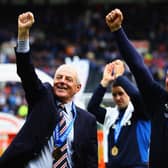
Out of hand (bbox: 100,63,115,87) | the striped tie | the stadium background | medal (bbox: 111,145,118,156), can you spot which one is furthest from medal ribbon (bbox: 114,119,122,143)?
the stadium background

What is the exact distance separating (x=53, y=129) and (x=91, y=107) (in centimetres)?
205

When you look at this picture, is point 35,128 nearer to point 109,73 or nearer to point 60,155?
point 60,155

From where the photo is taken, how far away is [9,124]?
34.2ft

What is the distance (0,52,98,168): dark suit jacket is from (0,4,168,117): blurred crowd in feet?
67.2

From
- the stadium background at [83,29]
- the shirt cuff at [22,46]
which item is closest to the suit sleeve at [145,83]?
the shirt cuff at [22,46]

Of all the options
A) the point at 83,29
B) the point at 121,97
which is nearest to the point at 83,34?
the point at 83,29

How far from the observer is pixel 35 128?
4996 millimetres

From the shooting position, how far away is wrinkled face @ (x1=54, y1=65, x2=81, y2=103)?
5.24m

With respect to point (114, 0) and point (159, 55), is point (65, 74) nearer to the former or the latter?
point (159, 55)

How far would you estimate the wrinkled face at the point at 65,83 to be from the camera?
5238 mm

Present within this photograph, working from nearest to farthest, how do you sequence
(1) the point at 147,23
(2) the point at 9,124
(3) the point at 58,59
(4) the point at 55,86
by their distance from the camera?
1. (4) the point at 55,86
2. (2) the point at 9,124
3. (3) the point at 58,59
4. (1) the point at 147,23

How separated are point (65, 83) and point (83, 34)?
1025 inches

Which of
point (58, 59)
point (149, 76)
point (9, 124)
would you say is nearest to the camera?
point (149, 76)

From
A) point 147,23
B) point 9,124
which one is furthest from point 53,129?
point 147,23
